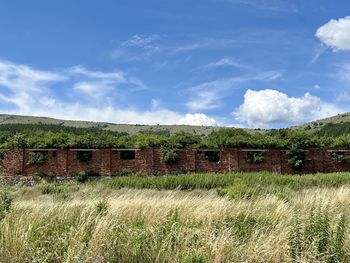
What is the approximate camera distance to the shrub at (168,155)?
31.5 metres

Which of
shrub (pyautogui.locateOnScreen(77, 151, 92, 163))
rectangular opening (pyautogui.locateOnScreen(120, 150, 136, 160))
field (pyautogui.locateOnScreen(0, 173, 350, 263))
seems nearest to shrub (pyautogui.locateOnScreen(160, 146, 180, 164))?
rectangular opening (pyautogui.locateOnScreen(120, 150, 136, 160))

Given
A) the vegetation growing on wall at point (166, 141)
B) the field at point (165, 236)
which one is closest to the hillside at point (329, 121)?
the vegetation growing on wall at point (166, 141)

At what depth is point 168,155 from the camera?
31.4 meters

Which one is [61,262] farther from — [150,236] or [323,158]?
[323,158]

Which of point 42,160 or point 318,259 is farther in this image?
point 42,160

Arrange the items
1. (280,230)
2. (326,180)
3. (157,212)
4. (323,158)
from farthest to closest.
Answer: (323,158), (326,180), (157,212), (280,230)

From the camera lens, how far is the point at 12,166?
30953 mm

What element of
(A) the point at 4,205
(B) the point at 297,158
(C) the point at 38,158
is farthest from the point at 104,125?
(A) the point at 4,205

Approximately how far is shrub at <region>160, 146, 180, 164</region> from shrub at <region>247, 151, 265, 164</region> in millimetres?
5335

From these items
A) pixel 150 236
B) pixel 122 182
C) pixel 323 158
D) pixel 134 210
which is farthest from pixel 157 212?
pixel 323 158

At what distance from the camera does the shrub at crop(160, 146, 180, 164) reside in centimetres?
3147

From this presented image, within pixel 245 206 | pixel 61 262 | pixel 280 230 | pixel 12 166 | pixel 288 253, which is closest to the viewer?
pixel 61 262

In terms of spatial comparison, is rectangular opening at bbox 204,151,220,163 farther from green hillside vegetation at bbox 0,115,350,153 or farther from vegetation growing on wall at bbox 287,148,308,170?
vegetation growing on wall at bbox 287,148,308,170

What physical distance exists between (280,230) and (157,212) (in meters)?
2.46
